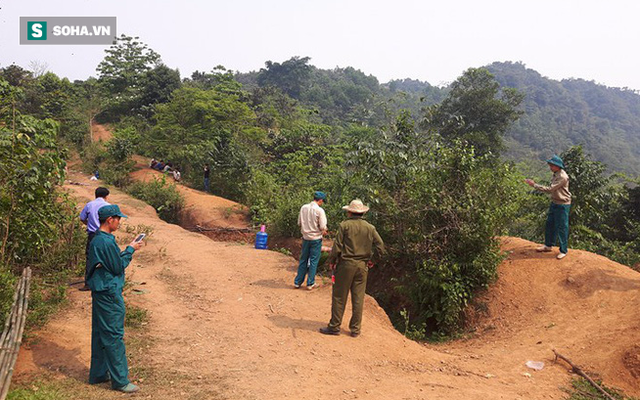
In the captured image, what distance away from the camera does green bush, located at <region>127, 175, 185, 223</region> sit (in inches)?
661

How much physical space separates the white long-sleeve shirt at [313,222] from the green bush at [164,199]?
10.7 meters

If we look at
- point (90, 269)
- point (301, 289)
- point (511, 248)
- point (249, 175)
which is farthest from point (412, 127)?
point (249, 175)

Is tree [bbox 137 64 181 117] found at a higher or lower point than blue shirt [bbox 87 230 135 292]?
higher

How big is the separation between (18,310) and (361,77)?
274 feet

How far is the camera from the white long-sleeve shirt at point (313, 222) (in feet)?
22.1

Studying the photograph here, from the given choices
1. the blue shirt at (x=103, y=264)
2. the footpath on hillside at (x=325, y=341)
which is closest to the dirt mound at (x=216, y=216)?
the footpath on hillside at (x=325, y=341)

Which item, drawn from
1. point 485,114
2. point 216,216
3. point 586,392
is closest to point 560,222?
point 586,392

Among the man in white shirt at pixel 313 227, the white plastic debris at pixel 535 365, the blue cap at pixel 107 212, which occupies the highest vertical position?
the blue cap at pixel 107 212

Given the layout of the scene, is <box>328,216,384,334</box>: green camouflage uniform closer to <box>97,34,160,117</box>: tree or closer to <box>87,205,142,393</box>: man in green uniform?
<box>87,205,142,393</box>: man in green uniform

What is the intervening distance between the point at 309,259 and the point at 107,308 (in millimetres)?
3601

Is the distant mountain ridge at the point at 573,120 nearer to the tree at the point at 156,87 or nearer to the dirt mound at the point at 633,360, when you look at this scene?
the tree at the point at 156,87

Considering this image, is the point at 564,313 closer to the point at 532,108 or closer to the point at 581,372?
the point at 581,372

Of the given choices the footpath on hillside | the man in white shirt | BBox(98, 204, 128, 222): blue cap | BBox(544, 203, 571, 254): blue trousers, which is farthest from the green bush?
BBox(544, 203, 571, 254): blue trousers

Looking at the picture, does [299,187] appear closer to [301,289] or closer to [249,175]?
[249,175]
